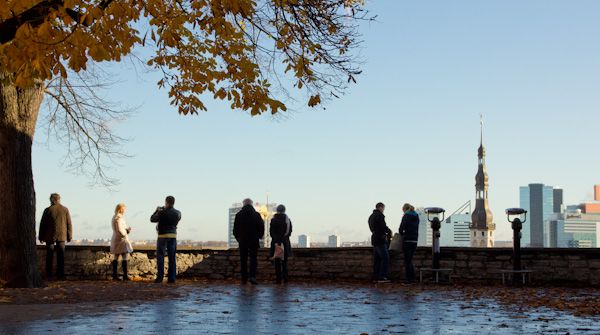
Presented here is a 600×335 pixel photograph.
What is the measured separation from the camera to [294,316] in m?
9.73

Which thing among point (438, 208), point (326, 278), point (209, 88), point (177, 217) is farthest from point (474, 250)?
point (209, 88)

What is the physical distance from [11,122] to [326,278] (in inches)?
288

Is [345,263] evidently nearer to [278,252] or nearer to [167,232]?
[278,252]

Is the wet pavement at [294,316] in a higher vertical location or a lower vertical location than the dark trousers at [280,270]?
lower

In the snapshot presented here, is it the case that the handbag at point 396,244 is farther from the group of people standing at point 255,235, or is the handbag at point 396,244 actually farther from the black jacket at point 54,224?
the black jacket at point 54,224

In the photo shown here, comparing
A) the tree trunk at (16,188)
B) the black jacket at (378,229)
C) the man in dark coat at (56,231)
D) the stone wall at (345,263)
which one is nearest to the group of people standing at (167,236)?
the man in dark coat at (56,231)

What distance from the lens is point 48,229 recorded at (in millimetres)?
17500

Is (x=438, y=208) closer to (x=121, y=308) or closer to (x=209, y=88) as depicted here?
(x=209, y=88)

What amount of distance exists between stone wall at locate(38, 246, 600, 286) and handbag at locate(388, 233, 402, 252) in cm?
58

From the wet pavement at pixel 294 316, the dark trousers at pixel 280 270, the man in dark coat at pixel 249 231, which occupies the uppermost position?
the man in dark coat at pixel 249 231

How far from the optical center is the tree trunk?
14367 millimetres

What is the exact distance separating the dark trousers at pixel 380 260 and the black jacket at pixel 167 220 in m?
3.90

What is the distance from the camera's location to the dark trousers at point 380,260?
56.4 feet

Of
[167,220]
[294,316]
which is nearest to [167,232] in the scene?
[167,220]
